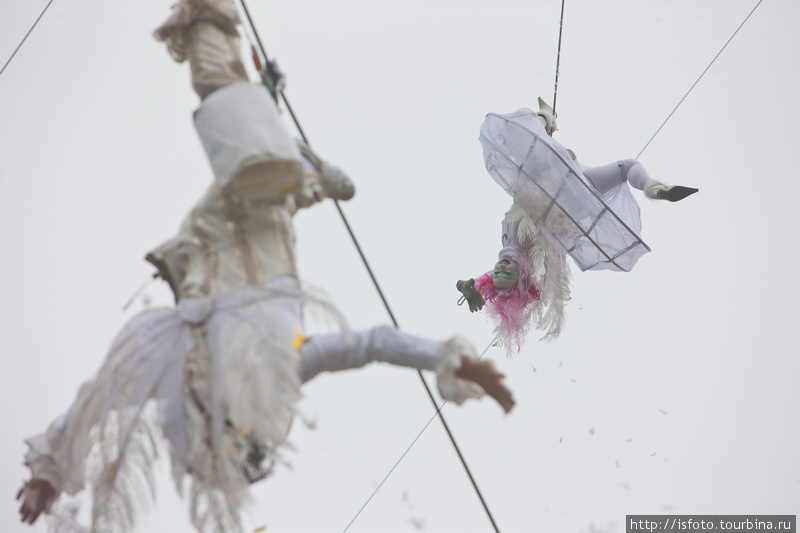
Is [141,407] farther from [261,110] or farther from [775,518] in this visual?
[775,518]

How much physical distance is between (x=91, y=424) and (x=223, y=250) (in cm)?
47

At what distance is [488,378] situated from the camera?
3.20m

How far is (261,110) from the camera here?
130 inches

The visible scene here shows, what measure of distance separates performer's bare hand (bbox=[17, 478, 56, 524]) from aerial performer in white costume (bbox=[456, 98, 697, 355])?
1724 mm

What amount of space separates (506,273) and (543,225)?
183 millimetres

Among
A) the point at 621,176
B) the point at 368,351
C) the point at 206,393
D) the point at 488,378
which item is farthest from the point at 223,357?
the point at 621,176

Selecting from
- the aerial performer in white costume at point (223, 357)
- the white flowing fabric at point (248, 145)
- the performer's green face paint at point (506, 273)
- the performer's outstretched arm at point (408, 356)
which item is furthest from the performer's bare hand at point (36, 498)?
the performer's green face paint at point (506, 273)

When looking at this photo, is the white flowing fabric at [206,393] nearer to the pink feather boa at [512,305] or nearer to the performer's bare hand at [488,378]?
the performer's bare hand at [488,378]

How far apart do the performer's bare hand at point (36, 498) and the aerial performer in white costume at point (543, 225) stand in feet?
5.66

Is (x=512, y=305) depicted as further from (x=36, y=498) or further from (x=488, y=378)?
(x=36, y=498)

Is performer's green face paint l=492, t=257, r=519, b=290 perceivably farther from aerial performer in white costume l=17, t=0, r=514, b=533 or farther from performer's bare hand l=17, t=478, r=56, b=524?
performer's bare hand l=17, t=478, r=56, b=524

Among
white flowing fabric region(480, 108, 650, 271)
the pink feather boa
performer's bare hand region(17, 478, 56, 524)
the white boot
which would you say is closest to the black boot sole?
the white boot

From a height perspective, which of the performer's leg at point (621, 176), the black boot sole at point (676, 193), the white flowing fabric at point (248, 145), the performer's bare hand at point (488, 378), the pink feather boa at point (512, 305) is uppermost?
the performer's leg at point (621, 176)

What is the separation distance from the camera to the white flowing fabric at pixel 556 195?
4.49 m
